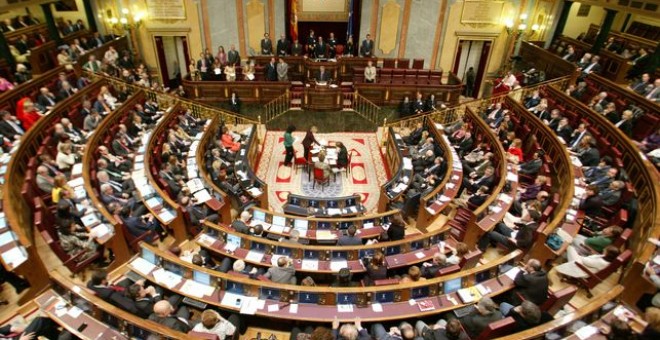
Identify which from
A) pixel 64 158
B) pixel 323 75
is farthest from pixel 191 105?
pixel 64 158

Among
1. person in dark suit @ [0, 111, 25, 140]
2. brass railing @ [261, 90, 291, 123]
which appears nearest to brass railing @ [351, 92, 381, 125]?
brass railing @ [261, 90, 291, 123]

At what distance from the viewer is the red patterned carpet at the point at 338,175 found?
9.55 meters

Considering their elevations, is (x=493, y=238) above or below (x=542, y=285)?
below

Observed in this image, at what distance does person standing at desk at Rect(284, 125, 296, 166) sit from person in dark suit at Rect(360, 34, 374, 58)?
5.58 meters

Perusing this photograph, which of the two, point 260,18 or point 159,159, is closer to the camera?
point 159,159

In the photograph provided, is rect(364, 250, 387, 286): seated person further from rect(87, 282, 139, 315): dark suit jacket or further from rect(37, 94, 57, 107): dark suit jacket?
rect(37, 94, 57, 107): dark suit jacket

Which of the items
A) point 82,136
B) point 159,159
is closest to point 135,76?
point 82,136

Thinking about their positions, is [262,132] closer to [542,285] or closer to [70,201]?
[70,201]

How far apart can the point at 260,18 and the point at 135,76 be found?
5053mm

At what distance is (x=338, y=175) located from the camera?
34.0 ft

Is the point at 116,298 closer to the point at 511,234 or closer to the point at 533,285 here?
the point at 533,285

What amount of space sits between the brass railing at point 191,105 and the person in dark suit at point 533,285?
8.94 metres

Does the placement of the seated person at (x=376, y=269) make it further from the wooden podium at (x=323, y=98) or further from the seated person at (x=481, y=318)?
the wooden podium at (x=323, y=98)

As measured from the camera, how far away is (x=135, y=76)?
1317 centimetres
